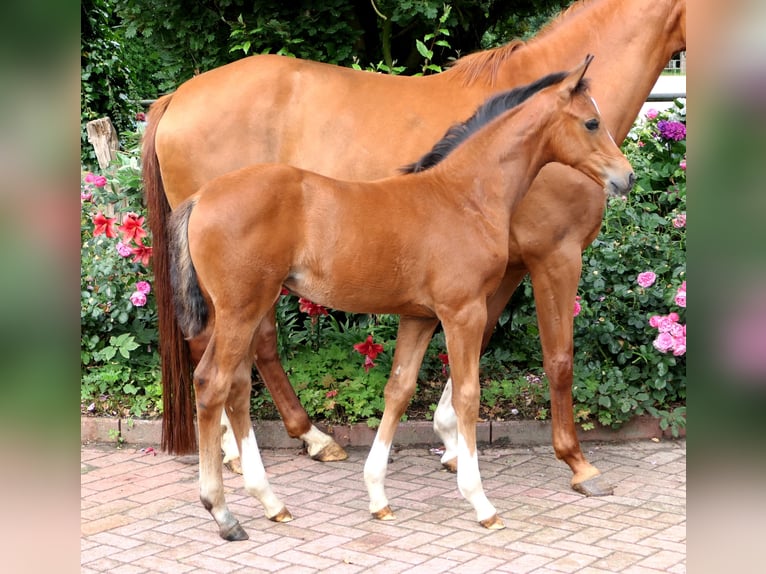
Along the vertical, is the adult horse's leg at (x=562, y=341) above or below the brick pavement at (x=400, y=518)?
above

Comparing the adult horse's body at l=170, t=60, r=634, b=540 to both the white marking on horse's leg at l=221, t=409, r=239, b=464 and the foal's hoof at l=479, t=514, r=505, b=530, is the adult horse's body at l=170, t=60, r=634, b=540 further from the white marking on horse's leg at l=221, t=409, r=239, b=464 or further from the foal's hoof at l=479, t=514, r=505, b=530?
Result: the white marking on horse's leg at l=221, t=409, r=239, b=464

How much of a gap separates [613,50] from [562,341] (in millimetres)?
1521

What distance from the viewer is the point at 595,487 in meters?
4.30

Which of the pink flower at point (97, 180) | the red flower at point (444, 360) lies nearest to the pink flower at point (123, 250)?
the pink flower at point (97, 180)

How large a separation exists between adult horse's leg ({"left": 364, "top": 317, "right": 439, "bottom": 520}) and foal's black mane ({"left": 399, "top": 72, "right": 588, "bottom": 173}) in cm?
76

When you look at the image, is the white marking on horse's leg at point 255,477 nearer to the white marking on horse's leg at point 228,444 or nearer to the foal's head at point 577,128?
the white marking on horse's leg at point 228,444

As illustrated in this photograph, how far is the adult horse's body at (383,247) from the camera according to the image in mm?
3568

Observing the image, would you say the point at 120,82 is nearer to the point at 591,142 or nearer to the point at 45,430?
the point at 591,142

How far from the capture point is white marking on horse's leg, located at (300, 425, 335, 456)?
4.85 m

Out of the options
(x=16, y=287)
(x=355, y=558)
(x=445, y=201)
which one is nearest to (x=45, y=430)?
(x=16, y=287)

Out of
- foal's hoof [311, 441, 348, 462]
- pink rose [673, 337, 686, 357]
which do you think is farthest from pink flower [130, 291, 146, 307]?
pink rose [673, 337, 686, 357]

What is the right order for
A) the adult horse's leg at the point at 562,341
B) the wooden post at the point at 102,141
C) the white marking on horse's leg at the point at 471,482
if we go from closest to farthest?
the white marking on horse's leg at the point at 471,482
the adult horse's leg at the point at 562,341
the wooden post at the point at 102,141

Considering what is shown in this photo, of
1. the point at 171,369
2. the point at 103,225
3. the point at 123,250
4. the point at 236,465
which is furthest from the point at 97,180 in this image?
the point at 236,465

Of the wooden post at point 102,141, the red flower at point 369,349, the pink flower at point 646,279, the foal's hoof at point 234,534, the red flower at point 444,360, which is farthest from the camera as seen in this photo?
the wooden post at point 102,141
